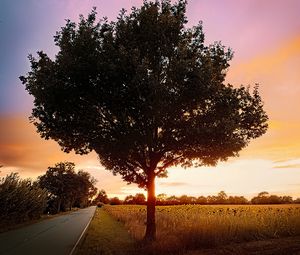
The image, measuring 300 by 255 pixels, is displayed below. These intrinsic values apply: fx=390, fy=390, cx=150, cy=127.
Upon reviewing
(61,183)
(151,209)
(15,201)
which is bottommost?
(151,209)

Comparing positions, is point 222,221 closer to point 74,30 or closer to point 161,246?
point 161,246

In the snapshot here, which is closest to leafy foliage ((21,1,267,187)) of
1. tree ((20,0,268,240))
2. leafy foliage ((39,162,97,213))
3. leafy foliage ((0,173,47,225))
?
tree ((20,0,268,240))

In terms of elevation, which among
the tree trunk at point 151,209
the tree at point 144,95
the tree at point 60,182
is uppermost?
the tree at point 60,182

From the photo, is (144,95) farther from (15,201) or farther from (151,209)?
(15,201)

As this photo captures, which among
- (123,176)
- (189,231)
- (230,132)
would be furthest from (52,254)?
(230,132)

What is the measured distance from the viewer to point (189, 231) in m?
20.7

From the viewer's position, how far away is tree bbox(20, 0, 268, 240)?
2047 cm

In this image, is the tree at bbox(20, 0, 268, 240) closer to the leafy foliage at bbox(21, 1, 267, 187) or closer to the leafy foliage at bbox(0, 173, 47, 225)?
the leafy foliage at bbox(21, 1, 267, 187)

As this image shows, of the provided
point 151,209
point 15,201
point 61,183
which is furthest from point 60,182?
point 151,209

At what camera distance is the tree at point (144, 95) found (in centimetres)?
2047

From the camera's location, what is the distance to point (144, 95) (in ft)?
67.2

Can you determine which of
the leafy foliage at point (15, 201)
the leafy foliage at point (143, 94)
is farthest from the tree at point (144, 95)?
the leafy foliage at point (15, 201)

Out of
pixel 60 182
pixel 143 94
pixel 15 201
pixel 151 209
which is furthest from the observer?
pixel 60 182

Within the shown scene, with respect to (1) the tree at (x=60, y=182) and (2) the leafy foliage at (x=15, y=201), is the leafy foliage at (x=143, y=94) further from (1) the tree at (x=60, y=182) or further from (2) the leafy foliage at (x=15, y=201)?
(1) the tree at (x=60, y=182)
